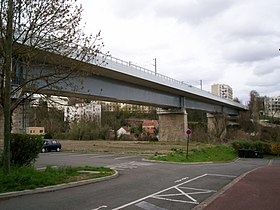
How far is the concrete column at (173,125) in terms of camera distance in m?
55.2

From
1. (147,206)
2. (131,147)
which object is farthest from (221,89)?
(147,206)

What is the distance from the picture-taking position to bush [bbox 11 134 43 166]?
46.2 feet

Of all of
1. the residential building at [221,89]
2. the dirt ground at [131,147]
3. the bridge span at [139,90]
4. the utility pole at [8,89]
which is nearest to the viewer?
the utility pole at [8,89]

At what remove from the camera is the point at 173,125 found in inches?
2274

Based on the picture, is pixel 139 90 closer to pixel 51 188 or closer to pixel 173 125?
pixel 173 125

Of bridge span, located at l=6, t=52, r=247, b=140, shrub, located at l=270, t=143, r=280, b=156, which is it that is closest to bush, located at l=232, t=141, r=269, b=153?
shrub, located at l=270, t=143, r=280, b=156

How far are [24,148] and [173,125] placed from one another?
4476 cm

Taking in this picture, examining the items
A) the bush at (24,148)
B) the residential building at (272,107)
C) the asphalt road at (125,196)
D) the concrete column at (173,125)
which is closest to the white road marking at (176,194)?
the asphalt road at (125,196)

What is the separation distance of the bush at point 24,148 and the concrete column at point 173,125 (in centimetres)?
4116

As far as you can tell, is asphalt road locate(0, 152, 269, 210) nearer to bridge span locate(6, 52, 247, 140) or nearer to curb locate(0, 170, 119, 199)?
curb locate(0, 170, 119, 199)

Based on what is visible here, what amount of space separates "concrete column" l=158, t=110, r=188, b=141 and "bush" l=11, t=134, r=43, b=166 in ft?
135

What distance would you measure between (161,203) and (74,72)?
659 cm

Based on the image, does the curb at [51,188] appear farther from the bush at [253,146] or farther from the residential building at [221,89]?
the residential building at [221,89]

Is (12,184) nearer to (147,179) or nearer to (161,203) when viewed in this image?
(161,203)
